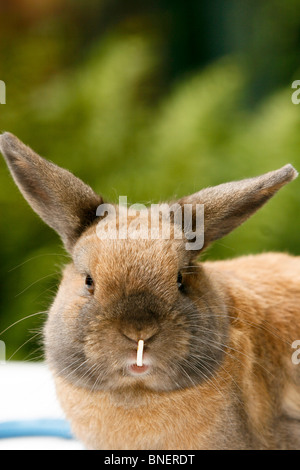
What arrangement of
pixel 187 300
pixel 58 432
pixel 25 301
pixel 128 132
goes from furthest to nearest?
pixel 128 132, pixel 25 301, pixel 58 432, pixel 187 300

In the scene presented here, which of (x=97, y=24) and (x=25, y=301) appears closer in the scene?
(x=25, y=301)

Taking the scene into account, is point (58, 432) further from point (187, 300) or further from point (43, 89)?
point (43, 89)

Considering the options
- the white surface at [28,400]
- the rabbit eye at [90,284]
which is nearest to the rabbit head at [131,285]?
the rabbit eye at [90,284]

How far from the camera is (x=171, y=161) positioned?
2.88 m

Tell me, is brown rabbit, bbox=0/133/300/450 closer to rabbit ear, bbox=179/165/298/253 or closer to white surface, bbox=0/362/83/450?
rabbit ear, bbox=179/165/298/253

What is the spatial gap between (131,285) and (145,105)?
7.14 feet

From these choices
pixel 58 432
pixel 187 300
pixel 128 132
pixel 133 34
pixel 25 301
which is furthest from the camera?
pixel 133 34

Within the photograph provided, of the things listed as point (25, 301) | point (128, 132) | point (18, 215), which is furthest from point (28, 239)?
point (128, 132)

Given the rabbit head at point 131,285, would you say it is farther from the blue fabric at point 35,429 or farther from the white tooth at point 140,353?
the blue fabric at point 35,429

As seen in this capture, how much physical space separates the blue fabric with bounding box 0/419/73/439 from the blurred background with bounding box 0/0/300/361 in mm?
479

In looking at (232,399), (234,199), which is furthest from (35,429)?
(234,199)

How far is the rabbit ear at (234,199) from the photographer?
4.35 ft

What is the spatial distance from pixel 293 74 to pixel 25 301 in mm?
1665
